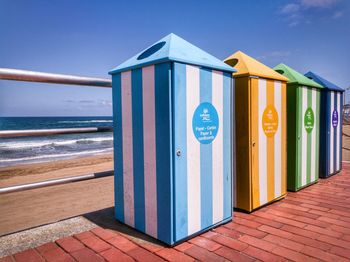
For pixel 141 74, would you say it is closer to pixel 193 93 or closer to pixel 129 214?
pixel 193 93

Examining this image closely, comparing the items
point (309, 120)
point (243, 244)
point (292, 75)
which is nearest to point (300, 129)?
point (309, 120)

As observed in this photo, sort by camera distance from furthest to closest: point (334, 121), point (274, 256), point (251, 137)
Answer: point (334, 121) < point (251, 137) < point (274, 256)

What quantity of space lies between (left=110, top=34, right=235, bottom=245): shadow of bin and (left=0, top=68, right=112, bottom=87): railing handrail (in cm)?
16

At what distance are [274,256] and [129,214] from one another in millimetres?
1180

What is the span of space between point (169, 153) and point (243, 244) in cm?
88

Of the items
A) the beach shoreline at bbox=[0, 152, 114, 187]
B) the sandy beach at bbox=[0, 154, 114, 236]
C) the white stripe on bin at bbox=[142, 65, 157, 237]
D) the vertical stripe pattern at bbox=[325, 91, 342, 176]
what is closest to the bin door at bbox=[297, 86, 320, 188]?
the vertical stripe pattern at bbox=[325, 91, 342, 176]

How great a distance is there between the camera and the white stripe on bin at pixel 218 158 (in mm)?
2363

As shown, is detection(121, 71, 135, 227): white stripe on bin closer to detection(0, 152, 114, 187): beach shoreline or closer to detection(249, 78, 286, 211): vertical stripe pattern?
detection(249, 78, 286, 211): vertical stripe pattern

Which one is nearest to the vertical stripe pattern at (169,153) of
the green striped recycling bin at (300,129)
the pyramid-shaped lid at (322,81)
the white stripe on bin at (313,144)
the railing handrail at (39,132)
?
the railing handrail at (39,132)

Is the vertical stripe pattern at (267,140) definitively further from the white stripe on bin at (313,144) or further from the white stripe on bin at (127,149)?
the white stripe on bin at (127,149)

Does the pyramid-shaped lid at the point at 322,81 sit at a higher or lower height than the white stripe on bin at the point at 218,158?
higher

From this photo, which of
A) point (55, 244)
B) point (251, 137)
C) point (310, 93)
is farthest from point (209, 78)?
point (310, 93)

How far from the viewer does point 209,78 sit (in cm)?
228

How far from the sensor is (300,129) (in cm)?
365
